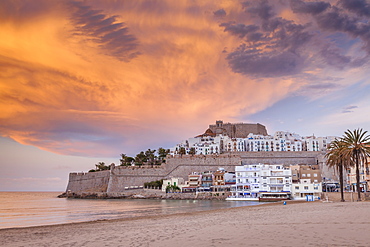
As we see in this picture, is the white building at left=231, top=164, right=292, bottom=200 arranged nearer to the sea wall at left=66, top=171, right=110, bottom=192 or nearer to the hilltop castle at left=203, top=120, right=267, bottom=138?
the sea wall at left=66, top=171, right=110, bottom=192

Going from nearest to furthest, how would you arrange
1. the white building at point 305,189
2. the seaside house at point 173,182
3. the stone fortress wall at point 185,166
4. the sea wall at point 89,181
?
the white building at point 305,189 < the seaside house at point 173,182 < the stone fortress wall at point 185,166 < the sea wall at point 89,181

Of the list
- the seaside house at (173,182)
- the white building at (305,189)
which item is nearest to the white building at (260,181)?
the white building at (305,189)

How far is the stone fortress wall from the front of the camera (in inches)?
3814

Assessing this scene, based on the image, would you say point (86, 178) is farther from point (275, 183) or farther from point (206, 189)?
point (275, 183)

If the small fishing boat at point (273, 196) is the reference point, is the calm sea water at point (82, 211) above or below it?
below

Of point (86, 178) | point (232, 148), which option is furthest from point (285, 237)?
point (232, 148)

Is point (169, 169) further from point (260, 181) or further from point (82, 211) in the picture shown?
point (82, 211)

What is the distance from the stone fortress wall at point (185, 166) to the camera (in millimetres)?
96875

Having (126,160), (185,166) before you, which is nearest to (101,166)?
(126,160)

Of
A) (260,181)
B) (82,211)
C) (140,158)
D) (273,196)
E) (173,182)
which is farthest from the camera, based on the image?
(140,158)

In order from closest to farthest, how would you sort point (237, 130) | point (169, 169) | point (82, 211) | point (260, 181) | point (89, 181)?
point (82, 211) < point (260, 181) < point (169, 169) < point (89, 181) < point (237, 130)

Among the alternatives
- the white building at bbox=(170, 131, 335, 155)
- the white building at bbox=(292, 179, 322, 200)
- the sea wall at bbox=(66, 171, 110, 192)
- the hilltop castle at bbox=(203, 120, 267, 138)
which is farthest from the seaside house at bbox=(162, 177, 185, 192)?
the hilltop castle at bbox=(203, 120, 267, 138)

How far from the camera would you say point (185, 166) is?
9862 cm

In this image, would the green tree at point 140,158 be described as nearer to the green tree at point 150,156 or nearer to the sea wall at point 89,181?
the green tree at point 150,156
